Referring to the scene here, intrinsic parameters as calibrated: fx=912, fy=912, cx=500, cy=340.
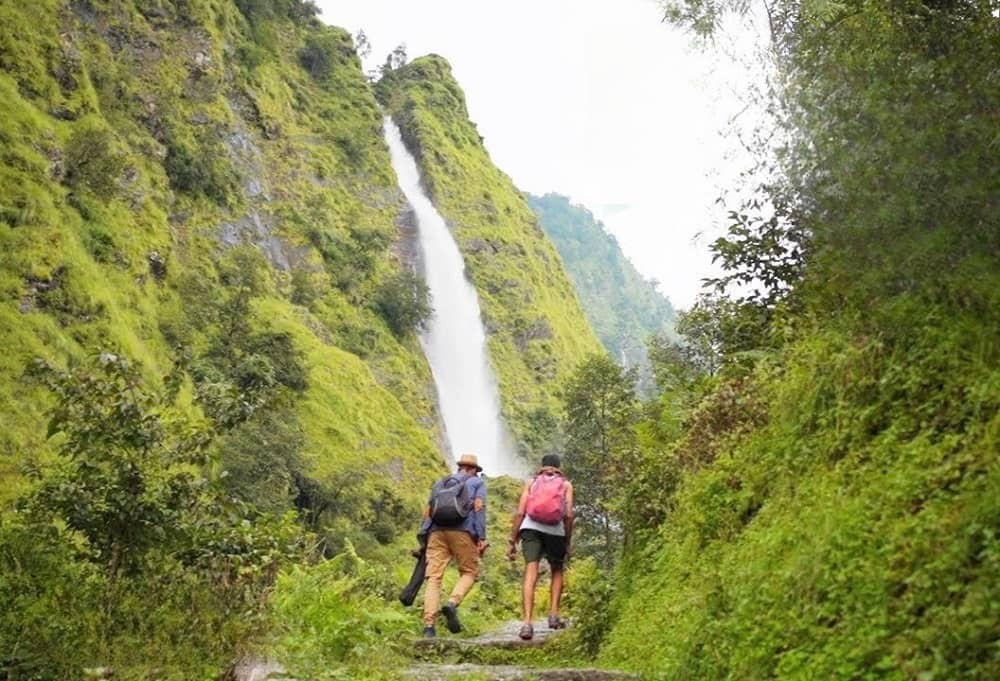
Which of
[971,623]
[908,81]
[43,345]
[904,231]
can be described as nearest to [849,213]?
[904,231]

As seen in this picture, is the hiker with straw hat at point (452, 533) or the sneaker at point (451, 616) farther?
the sneaker at point (451, 616)

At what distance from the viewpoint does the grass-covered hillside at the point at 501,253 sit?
69688 millimetres

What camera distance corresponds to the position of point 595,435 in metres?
28.2

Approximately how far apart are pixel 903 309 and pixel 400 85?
297 feet

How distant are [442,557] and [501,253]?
69.8 metres

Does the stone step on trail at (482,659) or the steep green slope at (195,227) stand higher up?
the steep green slope at (195,227)

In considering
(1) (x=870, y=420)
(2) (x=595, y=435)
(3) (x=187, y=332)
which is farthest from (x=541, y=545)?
(3) (x=187, y=332)

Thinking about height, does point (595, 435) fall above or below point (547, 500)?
above

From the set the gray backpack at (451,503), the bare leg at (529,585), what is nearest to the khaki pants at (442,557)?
the gray backpack at (451,503)

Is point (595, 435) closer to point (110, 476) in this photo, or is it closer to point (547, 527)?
point (547, 527)

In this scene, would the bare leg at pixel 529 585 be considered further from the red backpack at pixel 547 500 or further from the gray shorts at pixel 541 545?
the red backpack at pixel 547 500

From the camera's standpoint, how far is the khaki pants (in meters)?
8.69

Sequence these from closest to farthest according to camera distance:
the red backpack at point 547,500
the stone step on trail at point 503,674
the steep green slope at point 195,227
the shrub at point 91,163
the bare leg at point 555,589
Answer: the stone step on trail at point 503,674, the red backpack at point 547,500, the bare leg at point 555,589, the steep green slope at point 195,227, the shrub at point 91,163

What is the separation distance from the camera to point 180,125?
155 ft
